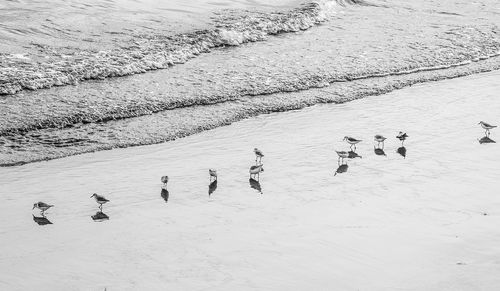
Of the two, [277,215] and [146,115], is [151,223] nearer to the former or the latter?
[277,215]

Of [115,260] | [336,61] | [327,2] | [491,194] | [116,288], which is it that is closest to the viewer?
[116,288]

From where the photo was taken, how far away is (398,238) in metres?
4.98

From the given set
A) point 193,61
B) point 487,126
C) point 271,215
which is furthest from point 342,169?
point 193,61

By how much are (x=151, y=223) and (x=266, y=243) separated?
0.97m

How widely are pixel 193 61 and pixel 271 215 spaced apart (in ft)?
16.7

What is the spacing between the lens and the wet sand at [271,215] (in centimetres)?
448

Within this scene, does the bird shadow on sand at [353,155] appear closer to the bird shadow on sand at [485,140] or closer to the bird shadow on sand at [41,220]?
the bird shadow on sand at [485,140]

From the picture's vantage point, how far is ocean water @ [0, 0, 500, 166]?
7.80 m

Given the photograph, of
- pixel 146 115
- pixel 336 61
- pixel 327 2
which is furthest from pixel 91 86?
pixel 327 2

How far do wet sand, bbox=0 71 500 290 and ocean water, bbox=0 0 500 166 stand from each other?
2.29ft

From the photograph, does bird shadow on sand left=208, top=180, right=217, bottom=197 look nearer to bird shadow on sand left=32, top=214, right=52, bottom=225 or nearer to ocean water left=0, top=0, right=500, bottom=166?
bird shadow on sand left=32, top=214, right=52, bottom=225

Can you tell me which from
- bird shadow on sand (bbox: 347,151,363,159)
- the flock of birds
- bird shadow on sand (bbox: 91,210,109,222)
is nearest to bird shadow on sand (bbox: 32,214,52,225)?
the flock of birds

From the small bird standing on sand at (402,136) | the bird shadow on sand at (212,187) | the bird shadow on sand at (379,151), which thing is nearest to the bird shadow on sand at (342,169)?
the bird shadow on sand at (379,151)

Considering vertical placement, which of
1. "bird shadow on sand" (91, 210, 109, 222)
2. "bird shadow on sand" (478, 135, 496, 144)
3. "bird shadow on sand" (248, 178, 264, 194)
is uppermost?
"bird shadow on sand" (478, 135, 496, 144)
